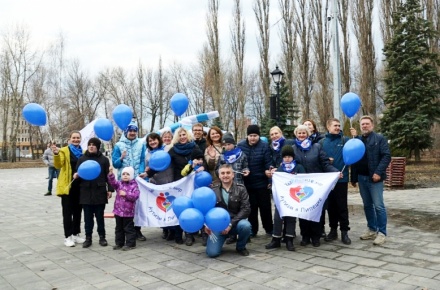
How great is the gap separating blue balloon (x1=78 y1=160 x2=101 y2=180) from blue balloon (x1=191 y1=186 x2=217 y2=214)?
1.71m

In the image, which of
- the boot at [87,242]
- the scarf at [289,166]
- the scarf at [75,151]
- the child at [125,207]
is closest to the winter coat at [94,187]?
the child at [125,207]

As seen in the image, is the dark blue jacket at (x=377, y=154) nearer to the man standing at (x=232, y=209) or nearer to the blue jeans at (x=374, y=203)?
the blue jeans at (x=374, y=203)

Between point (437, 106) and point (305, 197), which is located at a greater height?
point (437, 106)

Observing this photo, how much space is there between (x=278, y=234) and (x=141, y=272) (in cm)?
212

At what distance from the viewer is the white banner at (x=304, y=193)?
5645 mm

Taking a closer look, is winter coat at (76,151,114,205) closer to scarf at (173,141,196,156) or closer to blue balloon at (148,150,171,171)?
blue balloon at (148,150,171,171)

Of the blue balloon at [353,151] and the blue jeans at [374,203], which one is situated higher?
the blue balloon at [353,151]

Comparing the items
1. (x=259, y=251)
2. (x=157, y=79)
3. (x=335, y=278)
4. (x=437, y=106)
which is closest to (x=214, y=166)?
(x=259, y=251)

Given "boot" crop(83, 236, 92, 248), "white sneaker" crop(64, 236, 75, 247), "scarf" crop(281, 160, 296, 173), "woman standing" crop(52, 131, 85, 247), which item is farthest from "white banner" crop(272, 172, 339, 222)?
"white sneaker" crop(64, 236, 75, 247)

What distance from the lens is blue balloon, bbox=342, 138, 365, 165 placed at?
5.58 metres

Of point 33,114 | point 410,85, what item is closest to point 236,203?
point 33,114

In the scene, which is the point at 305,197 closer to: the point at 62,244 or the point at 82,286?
the point at 82,286

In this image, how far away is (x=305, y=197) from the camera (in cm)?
570

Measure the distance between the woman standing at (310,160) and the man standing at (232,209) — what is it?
3.37 ft
